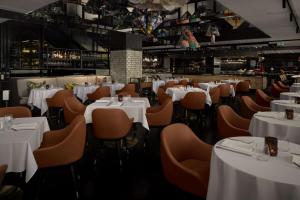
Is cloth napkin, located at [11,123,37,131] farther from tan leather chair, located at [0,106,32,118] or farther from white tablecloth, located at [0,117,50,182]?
tan leather chair, located at [0,106,32,118]

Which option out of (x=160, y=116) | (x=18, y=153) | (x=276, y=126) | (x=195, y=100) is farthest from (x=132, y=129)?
(x=18, y=153)

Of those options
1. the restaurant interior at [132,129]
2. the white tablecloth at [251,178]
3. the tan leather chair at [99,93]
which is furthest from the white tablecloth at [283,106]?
the tan leather chair at [99,93]

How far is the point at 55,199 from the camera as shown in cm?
288

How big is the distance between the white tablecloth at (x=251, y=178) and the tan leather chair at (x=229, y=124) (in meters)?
1.47

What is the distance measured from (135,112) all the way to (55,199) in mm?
1830

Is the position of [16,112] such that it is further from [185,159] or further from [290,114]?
[290,114]

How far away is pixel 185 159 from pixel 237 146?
0.66m

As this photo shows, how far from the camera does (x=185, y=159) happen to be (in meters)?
2.62

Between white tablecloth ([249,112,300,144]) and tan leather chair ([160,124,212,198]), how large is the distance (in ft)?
3.15

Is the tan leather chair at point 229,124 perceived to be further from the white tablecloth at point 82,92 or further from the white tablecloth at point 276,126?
the white tablecloth at point 82,92

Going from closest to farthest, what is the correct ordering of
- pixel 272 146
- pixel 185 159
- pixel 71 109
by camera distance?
pixel 272 146, pixel 185 159, pixel 71 109

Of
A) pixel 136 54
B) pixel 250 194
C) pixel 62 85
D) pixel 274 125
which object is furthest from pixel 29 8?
pixel 250 194

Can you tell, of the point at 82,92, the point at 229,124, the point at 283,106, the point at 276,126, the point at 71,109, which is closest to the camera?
the point at 276,126

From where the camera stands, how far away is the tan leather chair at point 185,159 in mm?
2062
